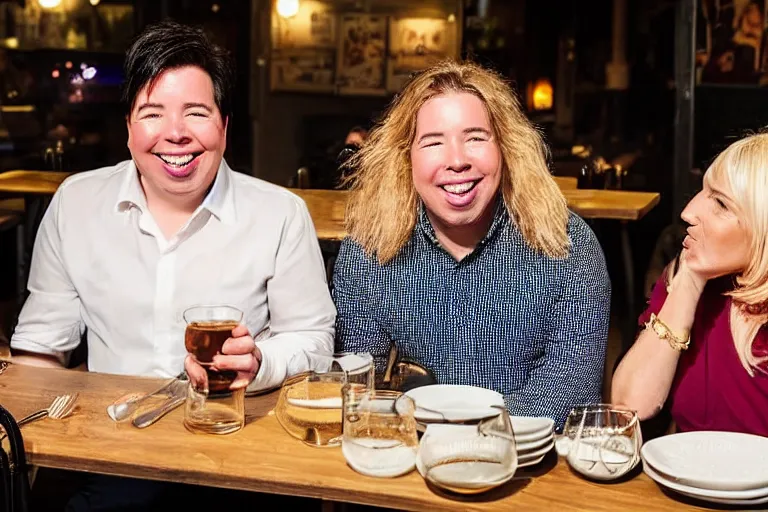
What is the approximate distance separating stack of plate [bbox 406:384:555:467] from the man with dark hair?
447 millimetres

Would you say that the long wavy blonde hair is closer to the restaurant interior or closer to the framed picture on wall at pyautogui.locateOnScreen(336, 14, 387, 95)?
the restaurant interior

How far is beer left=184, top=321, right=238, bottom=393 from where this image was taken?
1.66m

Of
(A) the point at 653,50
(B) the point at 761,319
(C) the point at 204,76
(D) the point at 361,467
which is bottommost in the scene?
(D) the point at 361,467

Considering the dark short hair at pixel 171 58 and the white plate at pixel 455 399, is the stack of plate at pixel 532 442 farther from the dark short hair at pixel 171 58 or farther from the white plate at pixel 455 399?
the dark short hair at pixel 171 58

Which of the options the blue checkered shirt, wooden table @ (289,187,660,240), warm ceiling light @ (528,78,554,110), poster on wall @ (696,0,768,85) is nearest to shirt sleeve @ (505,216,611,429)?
the blue checkered shirt

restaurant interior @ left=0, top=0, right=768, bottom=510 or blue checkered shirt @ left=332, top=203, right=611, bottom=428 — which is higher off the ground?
restaurant interior @ left=0, top=0, right=768, bottom=510

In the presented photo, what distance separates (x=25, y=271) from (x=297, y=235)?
2592 millimetres

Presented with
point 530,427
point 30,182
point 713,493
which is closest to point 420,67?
point 30,182

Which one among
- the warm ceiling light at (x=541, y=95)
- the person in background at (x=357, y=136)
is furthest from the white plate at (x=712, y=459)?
the warm ceiling light at (x=541, y=95)

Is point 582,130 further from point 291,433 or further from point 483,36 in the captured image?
point 291,433

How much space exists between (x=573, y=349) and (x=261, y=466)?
2.49ft

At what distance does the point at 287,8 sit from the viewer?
223 inches

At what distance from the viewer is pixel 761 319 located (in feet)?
6.10

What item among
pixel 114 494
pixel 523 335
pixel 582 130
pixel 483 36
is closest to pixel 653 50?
pixel 582 130
